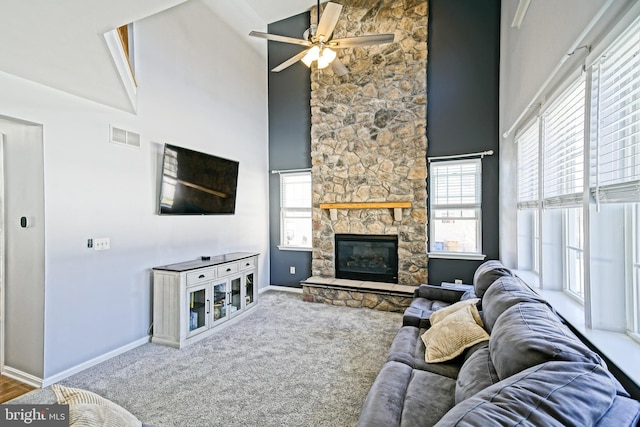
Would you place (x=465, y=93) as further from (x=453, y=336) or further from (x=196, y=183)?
(x=196, y=183)

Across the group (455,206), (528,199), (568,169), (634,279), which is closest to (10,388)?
(634,279)

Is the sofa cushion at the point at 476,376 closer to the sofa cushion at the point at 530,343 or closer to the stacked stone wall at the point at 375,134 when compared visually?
the sofa cushion at the point at 530,343

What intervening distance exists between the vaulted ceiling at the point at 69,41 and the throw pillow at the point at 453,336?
2718 mm

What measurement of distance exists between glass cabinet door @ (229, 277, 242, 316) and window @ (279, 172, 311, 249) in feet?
5.26

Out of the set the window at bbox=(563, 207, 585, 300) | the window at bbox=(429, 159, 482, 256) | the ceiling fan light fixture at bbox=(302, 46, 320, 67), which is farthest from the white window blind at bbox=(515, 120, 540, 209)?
the ceiling fan light fixture at bbox=(302, 46, 320, 67)

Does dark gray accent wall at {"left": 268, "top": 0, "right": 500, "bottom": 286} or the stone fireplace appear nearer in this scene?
dark gray accent wall at {"left": 268, "top": 0, "right": 500, "bottom": 286}

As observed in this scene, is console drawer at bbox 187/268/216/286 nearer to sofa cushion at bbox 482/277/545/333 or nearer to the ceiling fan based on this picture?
the ceiling fan

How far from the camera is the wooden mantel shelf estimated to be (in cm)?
470

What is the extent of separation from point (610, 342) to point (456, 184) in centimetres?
328

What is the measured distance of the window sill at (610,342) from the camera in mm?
1356

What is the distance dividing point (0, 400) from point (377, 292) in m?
3.94

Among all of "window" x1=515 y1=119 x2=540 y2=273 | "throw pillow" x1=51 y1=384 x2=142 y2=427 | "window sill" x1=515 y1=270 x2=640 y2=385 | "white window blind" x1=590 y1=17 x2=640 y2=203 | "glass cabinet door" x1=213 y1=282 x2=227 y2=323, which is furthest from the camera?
"glass cabinet door" x1=213 y1=282 x2=227 y2=323

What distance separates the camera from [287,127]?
5.66 meters

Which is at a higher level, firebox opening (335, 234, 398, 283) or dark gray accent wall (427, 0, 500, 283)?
dark gray accent wall (427, 0, 500, 283)
